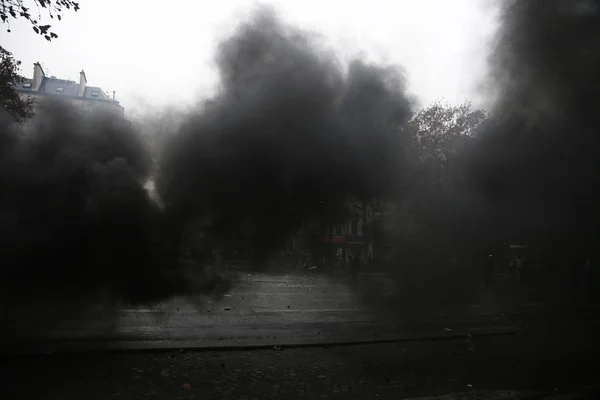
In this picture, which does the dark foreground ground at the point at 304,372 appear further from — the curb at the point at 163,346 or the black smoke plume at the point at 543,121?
the black smoke plume at the point at 543,121

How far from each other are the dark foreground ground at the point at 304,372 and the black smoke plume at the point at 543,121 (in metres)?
3.64

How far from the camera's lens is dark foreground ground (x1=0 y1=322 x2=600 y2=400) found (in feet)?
→ 20.1

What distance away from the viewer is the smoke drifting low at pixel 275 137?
8.61 meters

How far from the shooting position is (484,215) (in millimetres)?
11273

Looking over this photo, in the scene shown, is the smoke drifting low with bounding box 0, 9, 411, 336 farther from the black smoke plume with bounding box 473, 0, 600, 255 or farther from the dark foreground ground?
the black smoke plume with bounding box 473, 0, 600, 255

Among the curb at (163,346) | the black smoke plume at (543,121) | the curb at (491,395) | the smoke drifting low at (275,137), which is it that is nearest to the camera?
the curb at (491,395)

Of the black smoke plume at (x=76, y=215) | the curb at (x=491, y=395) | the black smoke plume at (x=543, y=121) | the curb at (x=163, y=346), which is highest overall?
the black smoke plume at (x=543, y=121)

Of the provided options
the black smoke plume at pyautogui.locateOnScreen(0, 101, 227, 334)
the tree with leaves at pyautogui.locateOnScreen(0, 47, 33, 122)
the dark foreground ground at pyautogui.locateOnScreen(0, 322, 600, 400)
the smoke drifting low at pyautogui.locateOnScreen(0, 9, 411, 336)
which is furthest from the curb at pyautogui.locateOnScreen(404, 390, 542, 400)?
the tree with leaves at pyautogui.locateOnScreen(0, 47, 33, 122)

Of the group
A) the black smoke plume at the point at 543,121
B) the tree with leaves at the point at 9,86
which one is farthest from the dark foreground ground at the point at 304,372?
the tree with leaves at the point at 9,86

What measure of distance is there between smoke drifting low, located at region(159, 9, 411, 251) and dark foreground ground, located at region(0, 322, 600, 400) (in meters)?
2.86

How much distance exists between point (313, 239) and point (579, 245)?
794cm

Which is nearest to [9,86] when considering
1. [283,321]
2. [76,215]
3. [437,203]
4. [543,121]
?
[76,215]

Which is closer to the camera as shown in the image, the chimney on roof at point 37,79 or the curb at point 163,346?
the curb at point 163,346

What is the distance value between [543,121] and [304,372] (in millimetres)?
8522
